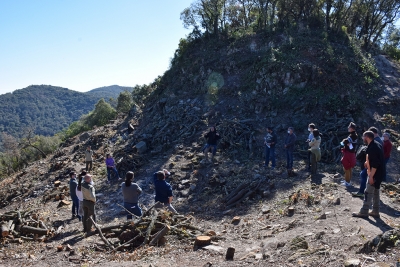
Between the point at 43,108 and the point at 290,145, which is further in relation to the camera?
the point at 43,108

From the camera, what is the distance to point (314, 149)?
363 inches

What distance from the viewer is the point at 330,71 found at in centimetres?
1606

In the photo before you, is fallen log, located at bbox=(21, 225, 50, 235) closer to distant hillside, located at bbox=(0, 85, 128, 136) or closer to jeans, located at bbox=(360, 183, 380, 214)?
jeans, located at bbox=(360, 183, 380, 214)

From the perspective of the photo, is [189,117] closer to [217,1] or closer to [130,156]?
[130,156]

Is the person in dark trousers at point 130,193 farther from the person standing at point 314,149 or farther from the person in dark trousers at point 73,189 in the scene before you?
the person standing at point 314,149

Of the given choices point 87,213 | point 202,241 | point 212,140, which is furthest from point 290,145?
point 87,213

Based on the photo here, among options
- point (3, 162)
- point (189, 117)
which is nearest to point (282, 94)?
point (189, 117)

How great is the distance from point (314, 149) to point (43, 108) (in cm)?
15900

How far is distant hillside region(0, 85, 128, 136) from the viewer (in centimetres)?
12788

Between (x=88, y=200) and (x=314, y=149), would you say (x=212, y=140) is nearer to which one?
(x=314, y=149)

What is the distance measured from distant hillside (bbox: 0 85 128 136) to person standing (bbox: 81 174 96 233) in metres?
123

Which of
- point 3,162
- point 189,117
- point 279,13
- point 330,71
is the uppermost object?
point 279,13

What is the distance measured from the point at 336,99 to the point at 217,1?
1141cm

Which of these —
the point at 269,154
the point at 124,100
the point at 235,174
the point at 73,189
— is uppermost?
the point at 124,100
